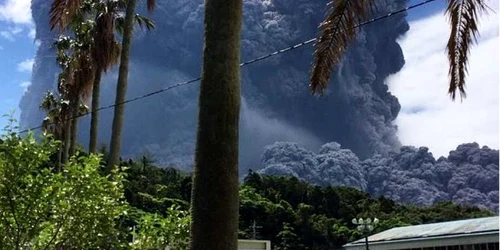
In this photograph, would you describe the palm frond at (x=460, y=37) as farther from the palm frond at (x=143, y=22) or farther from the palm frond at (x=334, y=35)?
the palm frond at (x=143, y=22)

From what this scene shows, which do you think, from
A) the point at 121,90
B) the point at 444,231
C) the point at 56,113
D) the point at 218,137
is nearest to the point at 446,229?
the point at 444,231

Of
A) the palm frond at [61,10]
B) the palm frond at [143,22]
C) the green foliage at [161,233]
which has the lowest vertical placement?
the green foliage at [161,233]

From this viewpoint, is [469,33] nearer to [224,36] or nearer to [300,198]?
[224,36]

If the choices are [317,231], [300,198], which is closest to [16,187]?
[317,231]

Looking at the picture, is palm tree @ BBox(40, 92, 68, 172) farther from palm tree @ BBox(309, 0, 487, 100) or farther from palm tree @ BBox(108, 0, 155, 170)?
palm tree @ BBox(309, 0, 487, 100)

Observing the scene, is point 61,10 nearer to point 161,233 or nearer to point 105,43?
point 161,233

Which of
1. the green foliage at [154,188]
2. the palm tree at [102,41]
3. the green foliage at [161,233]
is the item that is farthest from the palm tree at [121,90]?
the green foliage at [154,188]
